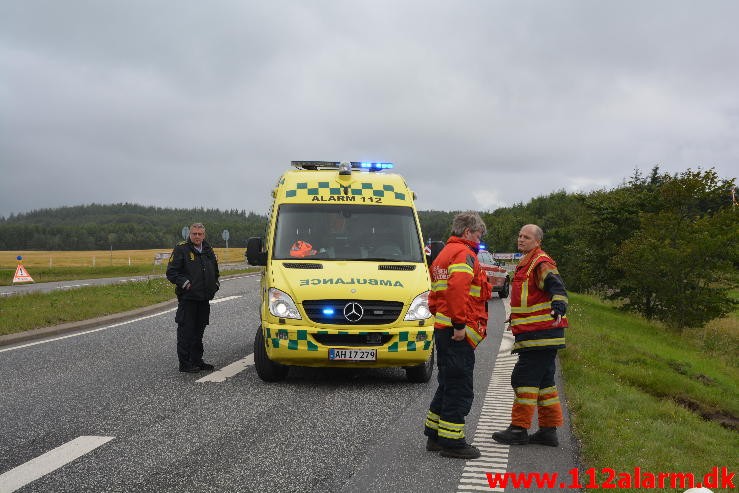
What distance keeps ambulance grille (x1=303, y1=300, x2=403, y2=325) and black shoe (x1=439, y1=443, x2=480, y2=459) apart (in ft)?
8.45

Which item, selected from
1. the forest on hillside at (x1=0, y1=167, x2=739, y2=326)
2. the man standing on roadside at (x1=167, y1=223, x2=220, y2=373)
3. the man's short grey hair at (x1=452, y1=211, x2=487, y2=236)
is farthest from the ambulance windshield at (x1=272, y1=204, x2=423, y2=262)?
the forest on hillside at (x1=0, y1=167, x2=739, y2=326)

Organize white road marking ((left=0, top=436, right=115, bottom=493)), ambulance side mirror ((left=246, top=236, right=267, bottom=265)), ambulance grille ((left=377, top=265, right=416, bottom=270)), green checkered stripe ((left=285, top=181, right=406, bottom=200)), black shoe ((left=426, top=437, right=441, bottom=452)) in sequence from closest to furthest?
Answer: 1. white road marking ((left=0, top=436, right=115, bottom=493))
2. black shoe ((left=426, top=437, right=441, bottom=452))
3. ambulance grille ((left=377, top=265, right=416, bottom=270))
4. ambulance side mirror ((left=246, top=236, right=267, bottom=265))
5. green checkered stripe ((left=285, top=181, right=406, bottom=200))

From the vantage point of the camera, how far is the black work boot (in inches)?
229

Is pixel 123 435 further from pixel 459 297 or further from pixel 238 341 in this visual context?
pixel 238 341

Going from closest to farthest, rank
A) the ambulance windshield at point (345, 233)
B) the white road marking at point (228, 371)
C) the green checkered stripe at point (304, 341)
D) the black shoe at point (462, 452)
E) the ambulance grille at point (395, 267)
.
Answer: the black shoe at point (462, 452) → the green checkered stripe at point (304, 341) → the ambulance grille at point (395, 267) → the white road marking at point (228, 371) → the ambulance windshield at point (345, 233)

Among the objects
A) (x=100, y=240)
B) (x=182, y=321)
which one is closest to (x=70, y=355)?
(x=182, y=321)

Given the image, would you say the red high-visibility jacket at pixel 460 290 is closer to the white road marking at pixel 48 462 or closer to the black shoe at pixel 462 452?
Result: the black shoe at pixel 462 452

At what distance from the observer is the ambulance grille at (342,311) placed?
7840 mm

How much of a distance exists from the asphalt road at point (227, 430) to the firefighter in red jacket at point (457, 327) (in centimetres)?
18

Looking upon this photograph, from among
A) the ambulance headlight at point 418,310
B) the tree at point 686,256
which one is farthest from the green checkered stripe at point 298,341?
the tree at point 686,256

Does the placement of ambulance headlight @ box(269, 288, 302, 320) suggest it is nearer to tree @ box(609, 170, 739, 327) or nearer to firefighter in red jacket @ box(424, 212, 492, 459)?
firefighter in red jacket @ box(424, 212, 492, 459)

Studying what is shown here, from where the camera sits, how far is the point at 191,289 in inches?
356

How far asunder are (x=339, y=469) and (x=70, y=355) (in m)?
6.64

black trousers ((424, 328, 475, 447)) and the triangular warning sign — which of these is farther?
the triangular warning sign
